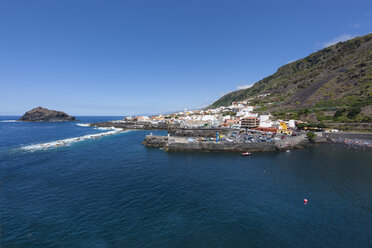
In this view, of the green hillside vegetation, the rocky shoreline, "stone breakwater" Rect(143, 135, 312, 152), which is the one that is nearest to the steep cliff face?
the green hillside vegetation

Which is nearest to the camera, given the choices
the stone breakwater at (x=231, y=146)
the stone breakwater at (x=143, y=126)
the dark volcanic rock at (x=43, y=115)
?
the stone breakwater at (x=231, y=146)

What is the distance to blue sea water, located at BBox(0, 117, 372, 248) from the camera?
15.2 meters

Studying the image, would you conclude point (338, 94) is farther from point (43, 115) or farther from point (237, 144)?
point (43, 115)

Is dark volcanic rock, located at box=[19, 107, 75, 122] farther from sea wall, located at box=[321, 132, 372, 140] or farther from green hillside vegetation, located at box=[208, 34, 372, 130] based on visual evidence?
sea wall, located at box=[321, 132, 372, 140]

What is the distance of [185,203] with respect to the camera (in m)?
20.7

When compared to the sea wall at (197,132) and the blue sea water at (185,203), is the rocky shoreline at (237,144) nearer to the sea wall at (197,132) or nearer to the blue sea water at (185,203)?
the blue sea water at (185,203)

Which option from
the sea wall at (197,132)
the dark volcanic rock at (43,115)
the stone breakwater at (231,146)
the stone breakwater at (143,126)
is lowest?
the stone breakwater at (231,146)

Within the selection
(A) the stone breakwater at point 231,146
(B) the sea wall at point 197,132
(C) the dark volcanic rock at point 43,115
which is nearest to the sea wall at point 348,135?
(A) the stone breakwater at point 231,146

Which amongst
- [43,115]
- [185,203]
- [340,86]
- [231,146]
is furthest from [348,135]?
[43,115]

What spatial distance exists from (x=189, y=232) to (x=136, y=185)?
12810mm

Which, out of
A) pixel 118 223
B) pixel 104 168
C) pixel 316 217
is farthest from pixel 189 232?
pixel 104 168

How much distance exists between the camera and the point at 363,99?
8019cm

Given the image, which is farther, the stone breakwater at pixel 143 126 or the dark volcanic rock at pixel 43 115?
the dark volcanic rock at pixel 43 115

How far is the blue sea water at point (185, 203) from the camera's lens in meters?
15.2
